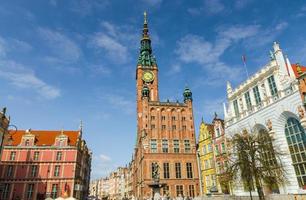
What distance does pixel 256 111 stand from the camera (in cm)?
3691

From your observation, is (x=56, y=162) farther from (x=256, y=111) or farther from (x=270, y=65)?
(x=270, y=65)

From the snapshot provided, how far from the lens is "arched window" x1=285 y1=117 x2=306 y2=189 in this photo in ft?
96.6

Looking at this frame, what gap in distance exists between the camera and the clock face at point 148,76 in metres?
72.4

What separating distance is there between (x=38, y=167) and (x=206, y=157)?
37.2 metres

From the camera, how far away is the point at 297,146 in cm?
3042

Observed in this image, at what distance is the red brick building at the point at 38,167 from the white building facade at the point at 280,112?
35.4 m

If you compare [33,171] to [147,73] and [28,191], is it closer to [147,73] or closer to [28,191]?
[28,191]

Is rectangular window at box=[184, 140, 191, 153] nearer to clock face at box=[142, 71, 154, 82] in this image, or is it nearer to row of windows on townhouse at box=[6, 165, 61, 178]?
clock face at box=[142, 71, 154, 82]

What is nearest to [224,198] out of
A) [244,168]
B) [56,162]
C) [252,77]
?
[244,168]

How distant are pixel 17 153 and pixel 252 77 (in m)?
50.9

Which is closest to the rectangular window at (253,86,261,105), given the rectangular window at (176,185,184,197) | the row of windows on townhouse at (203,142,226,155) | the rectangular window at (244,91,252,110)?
the rectangular window at (244,91,252,110)

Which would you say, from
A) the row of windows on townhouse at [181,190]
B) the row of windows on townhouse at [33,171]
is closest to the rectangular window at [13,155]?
the row of windows on townhouse at [33,171]

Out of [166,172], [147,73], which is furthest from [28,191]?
[147,73]

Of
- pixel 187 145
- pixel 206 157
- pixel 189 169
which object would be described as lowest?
pixel 189 169
